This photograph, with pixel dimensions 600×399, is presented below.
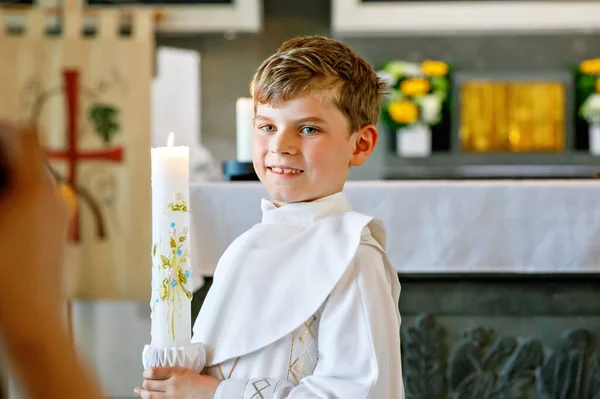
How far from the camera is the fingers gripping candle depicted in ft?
3.61

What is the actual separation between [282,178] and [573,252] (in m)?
0.86

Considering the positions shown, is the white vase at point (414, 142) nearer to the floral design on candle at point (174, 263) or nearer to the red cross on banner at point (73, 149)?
the red cross on banner at point (73, 149)

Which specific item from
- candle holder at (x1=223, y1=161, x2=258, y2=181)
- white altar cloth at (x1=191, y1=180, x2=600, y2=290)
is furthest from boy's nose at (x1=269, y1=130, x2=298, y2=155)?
candle holder at (x1=223, y1=161, x2=258, y2=181)

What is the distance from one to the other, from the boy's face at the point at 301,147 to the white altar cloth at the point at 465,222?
58cm

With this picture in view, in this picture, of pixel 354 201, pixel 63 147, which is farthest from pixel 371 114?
pixel 63 147

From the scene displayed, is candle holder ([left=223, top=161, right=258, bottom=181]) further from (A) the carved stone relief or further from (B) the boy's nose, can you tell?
(B) the boy's nose

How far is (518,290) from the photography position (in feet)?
6.19

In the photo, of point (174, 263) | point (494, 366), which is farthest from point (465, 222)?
point (174, 263)

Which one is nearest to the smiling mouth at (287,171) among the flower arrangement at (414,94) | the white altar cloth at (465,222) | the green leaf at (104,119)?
the white altar cloth at (465,222)

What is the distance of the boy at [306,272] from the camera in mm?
1068

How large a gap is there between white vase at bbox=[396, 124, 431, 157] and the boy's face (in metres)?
3.92

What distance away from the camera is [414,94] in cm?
489

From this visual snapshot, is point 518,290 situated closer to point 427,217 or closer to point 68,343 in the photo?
point 427,217

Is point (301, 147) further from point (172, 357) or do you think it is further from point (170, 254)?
point (172, 357)
